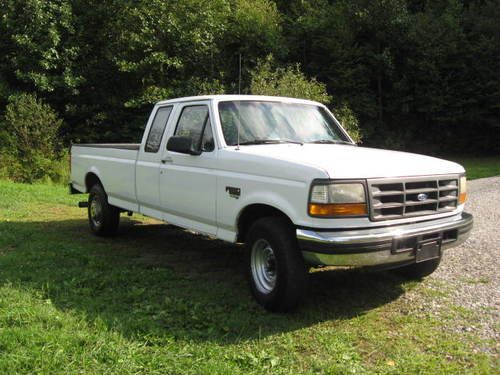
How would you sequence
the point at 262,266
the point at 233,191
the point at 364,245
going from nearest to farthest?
the point at 364,245 → the point at 262,266 → the point at 233,191

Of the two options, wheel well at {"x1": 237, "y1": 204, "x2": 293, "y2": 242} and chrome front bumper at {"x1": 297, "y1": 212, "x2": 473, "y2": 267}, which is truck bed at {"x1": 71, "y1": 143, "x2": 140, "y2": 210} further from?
chrome front bumper at {"x1": 297, "y1": 212, "x2": 473, "y2": 267}

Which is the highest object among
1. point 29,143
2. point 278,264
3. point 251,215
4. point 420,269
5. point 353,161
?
point 29,143

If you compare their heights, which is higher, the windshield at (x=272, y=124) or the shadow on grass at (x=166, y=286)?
the windshield at (x=272, y=124)

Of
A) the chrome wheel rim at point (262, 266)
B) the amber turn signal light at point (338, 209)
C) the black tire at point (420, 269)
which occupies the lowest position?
the black tire at point (420, 269)

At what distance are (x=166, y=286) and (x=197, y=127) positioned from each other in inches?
69.6

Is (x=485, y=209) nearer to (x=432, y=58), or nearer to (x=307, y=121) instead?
(x=307, y=121)

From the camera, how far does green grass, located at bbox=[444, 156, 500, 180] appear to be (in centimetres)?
1969

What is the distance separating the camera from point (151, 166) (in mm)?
6398

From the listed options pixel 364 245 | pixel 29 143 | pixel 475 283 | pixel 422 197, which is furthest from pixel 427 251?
pixel 29 143

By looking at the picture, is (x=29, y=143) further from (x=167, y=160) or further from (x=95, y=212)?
(x=167, y=160)

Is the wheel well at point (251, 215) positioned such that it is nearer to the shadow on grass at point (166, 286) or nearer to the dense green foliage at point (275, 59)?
the shadow on grass at point (166, 286)

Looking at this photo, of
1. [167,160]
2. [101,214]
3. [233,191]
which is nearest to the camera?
[233,191]

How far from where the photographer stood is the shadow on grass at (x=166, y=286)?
4367 mm

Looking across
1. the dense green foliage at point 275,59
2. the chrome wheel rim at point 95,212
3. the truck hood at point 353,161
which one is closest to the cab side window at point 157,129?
the truck hood at point 353,161
